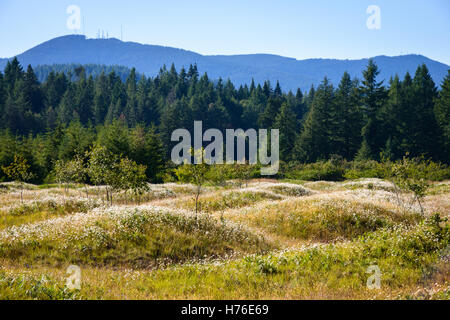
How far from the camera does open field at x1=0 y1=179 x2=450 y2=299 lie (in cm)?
796

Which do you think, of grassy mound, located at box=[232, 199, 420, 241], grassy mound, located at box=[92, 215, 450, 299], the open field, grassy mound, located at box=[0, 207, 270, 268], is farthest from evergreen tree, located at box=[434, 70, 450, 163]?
grassy mound, located at box=[0, 207, 270, 268]

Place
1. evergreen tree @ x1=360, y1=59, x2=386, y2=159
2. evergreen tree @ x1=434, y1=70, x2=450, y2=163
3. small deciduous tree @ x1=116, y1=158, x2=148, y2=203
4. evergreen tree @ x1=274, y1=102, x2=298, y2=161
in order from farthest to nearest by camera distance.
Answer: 1. evergreen tree @ x1=274, y1=102, x2=298, y2=161
2. evergreen tree @ x1=360, y1=59, x2=386, y2=159
3. evergreen tree @ x1=434, y1=70, x2=450, y2=163
4. small deciduous tree @ x1=116, y1=158, x2=148, y2=203

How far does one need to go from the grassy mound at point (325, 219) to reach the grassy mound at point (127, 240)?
403cm

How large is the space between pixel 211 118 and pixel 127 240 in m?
102

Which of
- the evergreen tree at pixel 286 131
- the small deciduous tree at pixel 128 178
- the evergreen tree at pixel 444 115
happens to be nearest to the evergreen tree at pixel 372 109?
the evergreen tree at pixel 444 115

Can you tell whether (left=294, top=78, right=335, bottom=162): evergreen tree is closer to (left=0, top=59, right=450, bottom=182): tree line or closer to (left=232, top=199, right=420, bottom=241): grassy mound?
(left=0, top=59, right=450, bottom=182): tree line

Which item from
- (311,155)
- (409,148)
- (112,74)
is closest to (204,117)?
(311,155)

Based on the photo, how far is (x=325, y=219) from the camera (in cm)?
1961

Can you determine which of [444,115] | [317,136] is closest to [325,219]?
[317,136]

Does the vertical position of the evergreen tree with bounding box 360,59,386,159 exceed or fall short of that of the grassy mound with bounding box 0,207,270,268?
it exceeds it

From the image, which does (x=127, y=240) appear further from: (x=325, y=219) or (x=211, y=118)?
(x=211, y=118)

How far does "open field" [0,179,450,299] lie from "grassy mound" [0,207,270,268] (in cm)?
5

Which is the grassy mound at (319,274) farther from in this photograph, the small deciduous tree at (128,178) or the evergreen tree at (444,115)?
the evergreen tree at (444,115)

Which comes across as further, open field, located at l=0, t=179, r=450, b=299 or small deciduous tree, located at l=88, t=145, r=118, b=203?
small deciduous tree, located at l=88, t=145, r=118, b=203
